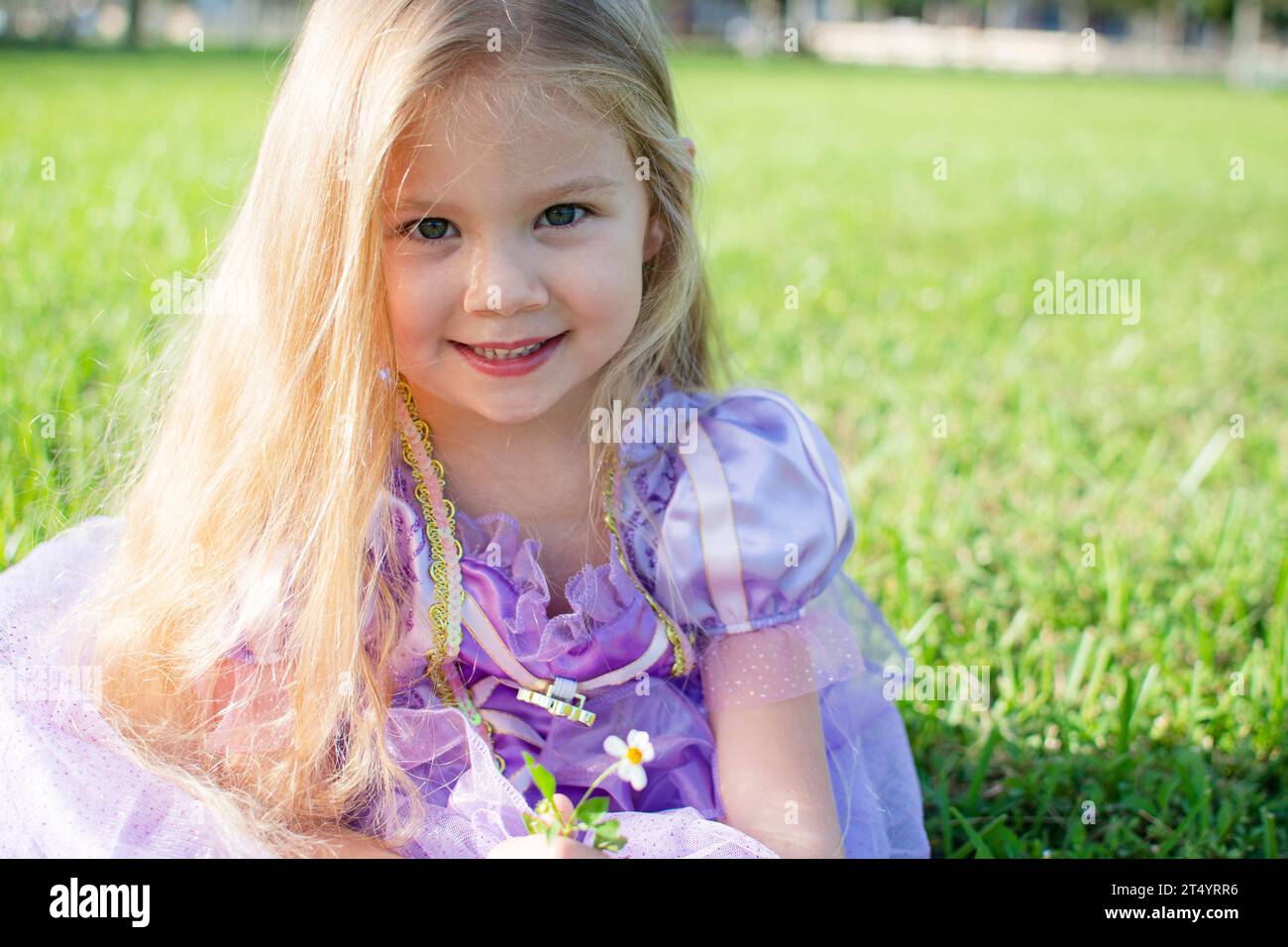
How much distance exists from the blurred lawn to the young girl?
15.9 inches

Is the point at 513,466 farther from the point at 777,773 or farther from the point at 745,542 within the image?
the point at 777,773

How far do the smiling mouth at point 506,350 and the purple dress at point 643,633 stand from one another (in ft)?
0.76

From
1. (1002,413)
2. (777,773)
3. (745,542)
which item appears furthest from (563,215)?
(1002,413)

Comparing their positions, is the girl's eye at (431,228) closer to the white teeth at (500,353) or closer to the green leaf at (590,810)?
the white teeth at (500,353)

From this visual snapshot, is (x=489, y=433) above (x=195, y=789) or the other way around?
above

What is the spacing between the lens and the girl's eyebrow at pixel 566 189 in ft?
5.40

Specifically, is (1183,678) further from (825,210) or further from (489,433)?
(825,210)

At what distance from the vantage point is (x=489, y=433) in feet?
6.25

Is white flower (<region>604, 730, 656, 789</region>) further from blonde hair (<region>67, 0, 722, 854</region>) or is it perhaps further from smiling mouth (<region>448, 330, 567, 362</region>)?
smiling mouth (<region>448, 330, 567, 362</region>)

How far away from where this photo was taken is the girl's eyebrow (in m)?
1.65

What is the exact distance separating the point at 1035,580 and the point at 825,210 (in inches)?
186

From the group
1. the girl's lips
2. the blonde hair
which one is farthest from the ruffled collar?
the girl's lips

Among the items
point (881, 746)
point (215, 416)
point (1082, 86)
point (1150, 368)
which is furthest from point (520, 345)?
point (1082, 86)

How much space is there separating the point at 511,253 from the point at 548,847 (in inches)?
28.4
